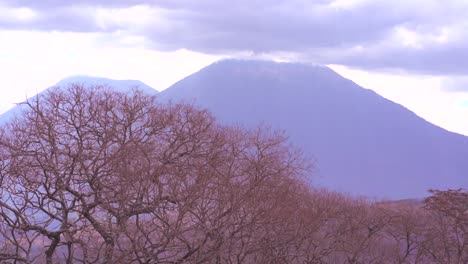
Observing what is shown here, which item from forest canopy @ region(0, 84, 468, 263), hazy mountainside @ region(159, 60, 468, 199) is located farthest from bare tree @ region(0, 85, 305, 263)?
hazy mountainside @ region(159, 60, 468, 199)

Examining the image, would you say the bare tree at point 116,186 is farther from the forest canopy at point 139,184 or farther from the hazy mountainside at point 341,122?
the hazy mountainside at point 341,122

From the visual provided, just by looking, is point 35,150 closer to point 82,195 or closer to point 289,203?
point 82,195

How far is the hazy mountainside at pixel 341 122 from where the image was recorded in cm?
→ 15288

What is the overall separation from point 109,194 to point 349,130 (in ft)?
522

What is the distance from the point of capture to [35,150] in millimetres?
16984

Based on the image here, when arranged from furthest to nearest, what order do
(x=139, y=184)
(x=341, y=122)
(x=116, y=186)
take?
(x=341, y=122) < (x=116, y=186) < (x=139, y=184)

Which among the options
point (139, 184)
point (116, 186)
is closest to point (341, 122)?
point (116, 186)

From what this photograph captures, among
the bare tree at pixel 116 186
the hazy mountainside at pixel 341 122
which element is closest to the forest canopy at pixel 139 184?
the bare tree at pixel 116 186

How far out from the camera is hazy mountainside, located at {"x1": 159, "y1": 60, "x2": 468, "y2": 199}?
15288 cm

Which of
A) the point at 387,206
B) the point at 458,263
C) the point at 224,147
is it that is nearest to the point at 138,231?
the point at 224,147

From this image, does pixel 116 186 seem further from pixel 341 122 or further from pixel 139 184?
pixel 341 122

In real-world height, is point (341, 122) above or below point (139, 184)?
above

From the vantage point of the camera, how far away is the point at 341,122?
175125 mm

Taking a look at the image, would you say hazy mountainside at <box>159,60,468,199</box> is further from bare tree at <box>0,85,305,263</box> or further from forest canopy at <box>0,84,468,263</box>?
bare tree at <box>0,85,305,263</box>
